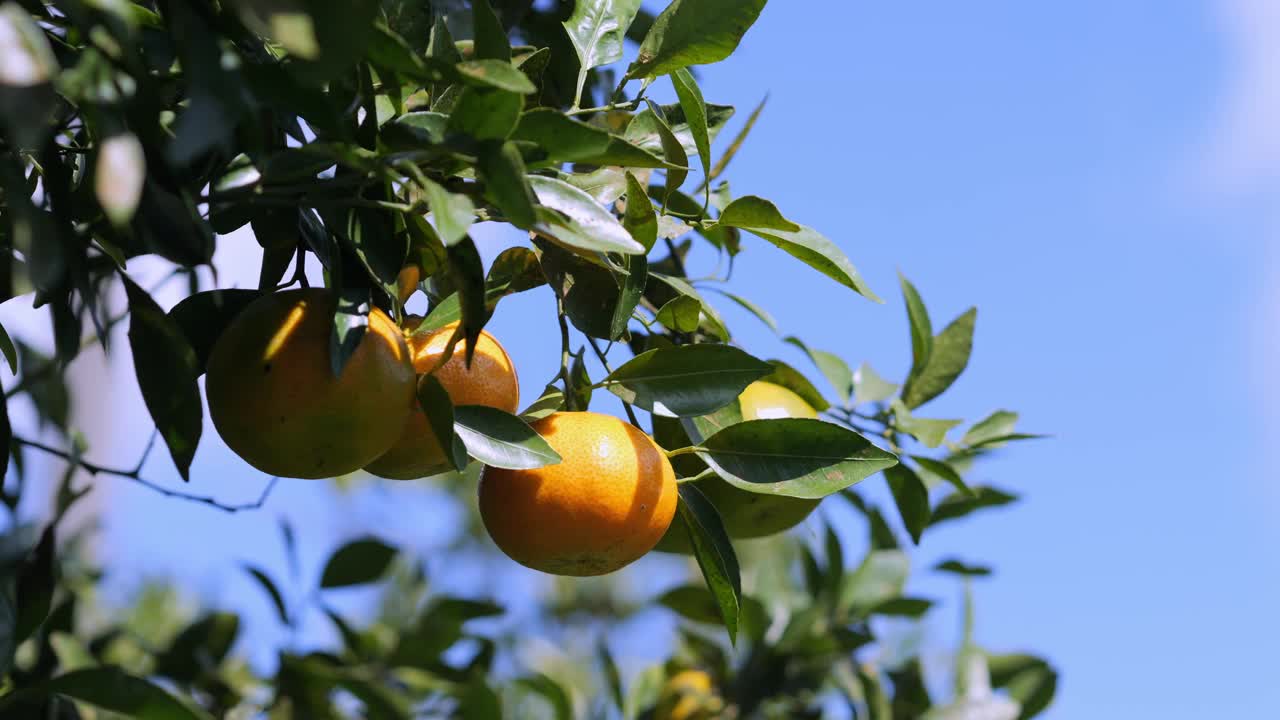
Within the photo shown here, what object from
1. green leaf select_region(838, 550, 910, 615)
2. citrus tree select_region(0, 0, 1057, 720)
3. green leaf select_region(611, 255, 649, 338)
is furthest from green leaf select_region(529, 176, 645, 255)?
green leaf select_region(838, 550, 910, 615)

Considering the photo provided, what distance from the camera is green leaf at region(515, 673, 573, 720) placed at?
1.78 metres

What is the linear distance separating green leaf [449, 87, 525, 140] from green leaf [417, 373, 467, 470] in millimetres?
177

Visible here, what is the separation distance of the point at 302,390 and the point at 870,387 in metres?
0.79

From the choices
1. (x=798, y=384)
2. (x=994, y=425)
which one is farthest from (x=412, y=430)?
(x=994, y=425)

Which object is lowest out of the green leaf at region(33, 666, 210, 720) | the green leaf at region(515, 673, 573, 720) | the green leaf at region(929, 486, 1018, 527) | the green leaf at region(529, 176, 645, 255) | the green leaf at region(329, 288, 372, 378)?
the green leaf at region(515, 673, 573, 720)

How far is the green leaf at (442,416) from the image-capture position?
778mm

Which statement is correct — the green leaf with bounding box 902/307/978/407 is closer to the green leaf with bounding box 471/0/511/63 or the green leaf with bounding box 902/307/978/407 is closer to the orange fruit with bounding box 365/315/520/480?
the orange fruit with bounding box 365/315/520/480

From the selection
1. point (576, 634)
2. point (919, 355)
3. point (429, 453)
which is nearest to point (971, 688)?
point (919, 355)

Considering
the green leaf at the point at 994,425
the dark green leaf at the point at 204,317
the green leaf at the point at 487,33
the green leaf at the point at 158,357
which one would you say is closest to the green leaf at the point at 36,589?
the dark green leaf at the point at 204,317

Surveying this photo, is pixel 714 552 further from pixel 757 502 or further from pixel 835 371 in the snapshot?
pixel 835 371

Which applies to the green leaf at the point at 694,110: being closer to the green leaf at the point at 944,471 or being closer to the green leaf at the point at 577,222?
the green leaf at the point at 577,222

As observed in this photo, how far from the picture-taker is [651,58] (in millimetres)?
989

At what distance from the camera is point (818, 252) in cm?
95

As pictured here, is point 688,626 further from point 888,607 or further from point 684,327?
point 684,327
